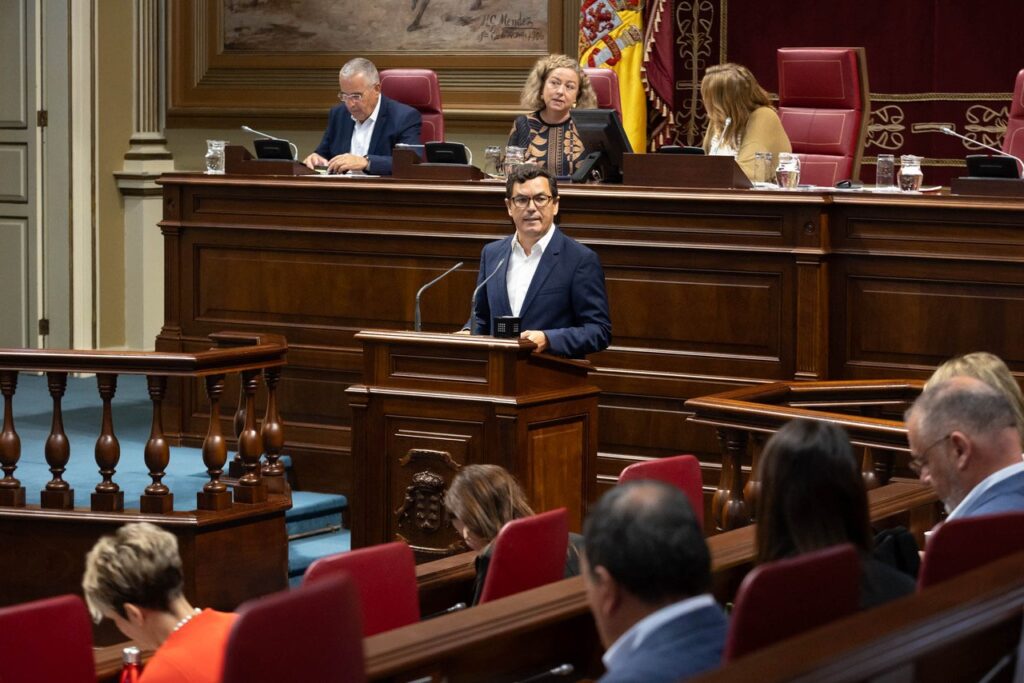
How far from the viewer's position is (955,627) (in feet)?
6.34

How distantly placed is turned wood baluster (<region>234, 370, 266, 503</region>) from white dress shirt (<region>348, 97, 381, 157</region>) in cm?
228

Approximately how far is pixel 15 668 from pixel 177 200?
188 inches

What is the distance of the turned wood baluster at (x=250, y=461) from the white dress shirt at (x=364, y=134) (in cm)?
228

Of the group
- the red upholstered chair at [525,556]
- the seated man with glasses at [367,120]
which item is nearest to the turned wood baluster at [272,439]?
the seated man with glasses at [367,120]

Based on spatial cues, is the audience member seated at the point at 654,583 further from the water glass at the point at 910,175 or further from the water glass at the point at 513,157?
the water glass at the point at 513,157

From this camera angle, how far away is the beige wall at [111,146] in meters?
9.24

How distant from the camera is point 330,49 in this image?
9.20m

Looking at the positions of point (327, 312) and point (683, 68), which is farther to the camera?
point (683, 68)

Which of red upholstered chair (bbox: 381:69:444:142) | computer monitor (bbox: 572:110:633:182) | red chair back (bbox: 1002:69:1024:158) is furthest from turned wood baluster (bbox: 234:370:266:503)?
red chair back (bbox: 1002:69:1024:158)

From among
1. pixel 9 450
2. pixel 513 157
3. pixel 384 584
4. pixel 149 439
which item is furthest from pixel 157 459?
pixel 384 584

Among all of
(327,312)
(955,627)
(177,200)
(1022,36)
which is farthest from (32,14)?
(955,627)

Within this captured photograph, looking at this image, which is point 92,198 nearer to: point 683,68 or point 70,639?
point 683,68

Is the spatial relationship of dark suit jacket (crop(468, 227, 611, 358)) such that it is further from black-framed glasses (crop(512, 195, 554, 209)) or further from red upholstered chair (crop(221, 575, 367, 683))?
red upholstered chair (crop(221, 575, 367, 683))

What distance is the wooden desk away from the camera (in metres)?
5.56
